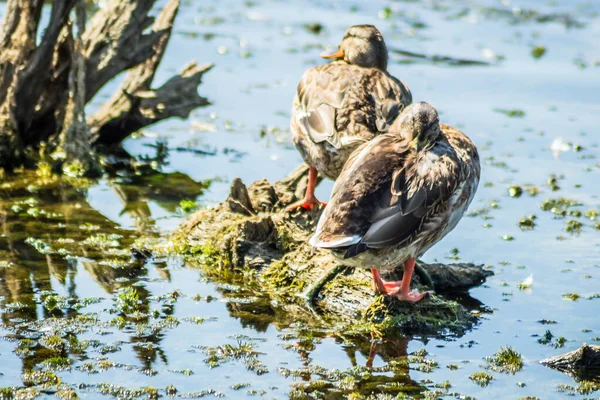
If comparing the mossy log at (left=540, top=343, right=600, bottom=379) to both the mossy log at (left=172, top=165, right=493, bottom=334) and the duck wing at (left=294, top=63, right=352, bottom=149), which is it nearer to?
the mossy log at (left=172, top=165, right=493, bottom=334)

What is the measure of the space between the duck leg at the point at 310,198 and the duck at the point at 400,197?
4.66ft

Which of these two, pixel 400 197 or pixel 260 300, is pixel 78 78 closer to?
pixel 260 300

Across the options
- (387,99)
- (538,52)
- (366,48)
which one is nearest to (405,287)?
(387,99)

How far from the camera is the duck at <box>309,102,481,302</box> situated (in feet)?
A: 20.0

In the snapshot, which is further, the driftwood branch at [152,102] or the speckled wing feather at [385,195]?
the driftwood branch at [152,102]

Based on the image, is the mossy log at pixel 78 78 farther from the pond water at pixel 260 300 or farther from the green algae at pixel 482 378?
the green algae at pixel 482 378

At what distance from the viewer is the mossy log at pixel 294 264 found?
6.73 metres

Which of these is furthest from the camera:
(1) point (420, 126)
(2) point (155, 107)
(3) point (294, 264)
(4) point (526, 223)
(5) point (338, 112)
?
(2) point (155, 107)

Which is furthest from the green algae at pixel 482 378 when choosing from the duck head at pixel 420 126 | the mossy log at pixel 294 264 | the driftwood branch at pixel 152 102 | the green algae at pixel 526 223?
the driftwood branch at pixel 152 102

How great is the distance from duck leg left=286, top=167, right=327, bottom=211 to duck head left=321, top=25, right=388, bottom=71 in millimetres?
1232

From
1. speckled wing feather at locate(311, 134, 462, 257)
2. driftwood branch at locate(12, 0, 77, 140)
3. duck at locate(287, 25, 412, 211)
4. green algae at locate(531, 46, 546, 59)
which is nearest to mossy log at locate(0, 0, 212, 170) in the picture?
driftwood branch at locate(12, 0, 77, 140)

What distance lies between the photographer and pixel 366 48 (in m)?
8.88

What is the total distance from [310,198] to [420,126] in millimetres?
1904

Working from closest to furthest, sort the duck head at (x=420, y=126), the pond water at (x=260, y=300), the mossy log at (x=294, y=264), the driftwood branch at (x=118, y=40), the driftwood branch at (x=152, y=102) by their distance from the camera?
the pond water at (x=260, y=300) → the duck head at (x=420, y=126) → the mossy log at (x=294, y=264) → the driftwood branch at (x=118, y=40) → the driftwood branch at (x=152, y=102)
